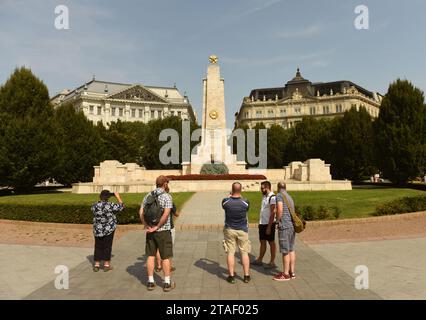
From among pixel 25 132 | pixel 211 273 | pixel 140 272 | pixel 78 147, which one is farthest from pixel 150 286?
pixel 78 147

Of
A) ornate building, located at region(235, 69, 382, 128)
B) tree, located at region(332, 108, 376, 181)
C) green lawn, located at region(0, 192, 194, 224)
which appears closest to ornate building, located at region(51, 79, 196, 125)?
ornate building, located at region(235, 69, 382, 128)

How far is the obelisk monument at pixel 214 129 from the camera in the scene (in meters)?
41.2

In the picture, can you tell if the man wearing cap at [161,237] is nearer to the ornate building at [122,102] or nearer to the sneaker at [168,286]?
the sneaker at [168,286]

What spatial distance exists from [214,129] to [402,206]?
27.8m

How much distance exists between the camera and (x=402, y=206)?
15.7 m

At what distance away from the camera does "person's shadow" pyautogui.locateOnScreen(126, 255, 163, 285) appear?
719 cm

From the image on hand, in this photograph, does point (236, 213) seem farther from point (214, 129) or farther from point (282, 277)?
point (214, 129)

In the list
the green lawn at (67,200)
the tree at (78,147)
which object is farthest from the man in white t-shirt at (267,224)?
the tree at (78,147)

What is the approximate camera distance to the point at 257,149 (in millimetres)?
60281
